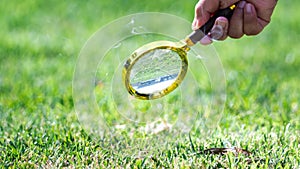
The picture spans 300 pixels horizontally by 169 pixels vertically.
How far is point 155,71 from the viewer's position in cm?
259

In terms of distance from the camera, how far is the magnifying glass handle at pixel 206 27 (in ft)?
8.58

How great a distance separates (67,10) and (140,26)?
3567 millimetres

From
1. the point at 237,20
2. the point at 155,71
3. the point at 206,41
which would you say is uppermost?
the point at 237,20

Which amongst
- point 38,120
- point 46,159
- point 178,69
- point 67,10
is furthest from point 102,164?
point 67,10

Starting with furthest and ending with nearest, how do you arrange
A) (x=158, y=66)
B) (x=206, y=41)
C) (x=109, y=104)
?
1. (x=109, y=104)
2. (x=206, y=41)
3. (x=158, y=66)

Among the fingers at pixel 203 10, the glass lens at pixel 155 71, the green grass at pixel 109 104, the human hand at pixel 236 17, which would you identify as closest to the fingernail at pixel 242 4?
the human hand at pixel 236 17

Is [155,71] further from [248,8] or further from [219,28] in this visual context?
[248,8]

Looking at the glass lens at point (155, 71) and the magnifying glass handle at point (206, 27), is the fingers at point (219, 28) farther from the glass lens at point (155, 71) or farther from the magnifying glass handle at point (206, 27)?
the glass lens at point (155, 71)

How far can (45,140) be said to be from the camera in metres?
2.93

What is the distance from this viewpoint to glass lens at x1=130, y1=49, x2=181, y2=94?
99.8 inches

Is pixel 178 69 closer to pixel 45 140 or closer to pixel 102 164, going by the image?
pixel 102 164

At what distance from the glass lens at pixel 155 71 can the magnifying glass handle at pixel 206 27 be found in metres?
0.09

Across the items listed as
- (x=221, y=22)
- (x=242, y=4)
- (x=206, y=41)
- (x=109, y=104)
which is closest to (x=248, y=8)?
(x=242, y=4)

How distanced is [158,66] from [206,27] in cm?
31
